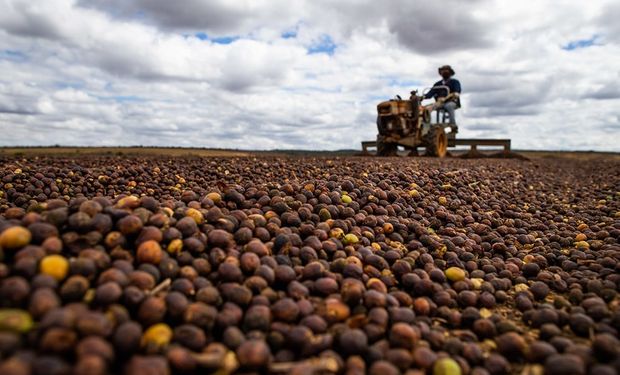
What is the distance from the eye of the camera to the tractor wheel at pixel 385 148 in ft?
65.6

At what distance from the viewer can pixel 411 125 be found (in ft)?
63.5

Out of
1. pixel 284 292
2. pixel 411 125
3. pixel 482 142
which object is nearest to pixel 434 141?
pixel 411 125

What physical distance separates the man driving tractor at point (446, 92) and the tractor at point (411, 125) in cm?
6

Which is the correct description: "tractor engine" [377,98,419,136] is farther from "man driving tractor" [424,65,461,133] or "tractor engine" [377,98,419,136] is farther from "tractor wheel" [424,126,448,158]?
"man driving tractor" [424,65,461,133]

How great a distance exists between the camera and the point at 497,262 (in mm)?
4367

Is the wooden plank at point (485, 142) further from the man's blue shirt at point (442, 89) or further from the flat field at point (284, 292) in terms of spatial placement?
the flat field at point (284, 292)

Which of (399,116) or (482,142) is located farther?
(482,142)

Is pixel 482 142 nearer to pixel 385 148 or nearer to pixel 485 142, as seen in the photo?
pixel 485 142

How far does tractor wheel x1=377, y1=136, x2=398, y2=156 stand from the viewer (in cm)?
2000

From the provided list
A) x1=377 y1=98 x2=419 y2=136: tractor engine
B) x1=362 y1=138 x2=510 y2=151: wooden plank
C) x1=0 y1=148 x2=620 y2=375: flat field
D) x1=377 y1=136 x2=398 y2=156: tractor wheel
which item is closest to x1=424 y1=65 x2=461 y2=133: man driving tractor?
x1=377 y1=98 x2=419 y2=136: tractor engine

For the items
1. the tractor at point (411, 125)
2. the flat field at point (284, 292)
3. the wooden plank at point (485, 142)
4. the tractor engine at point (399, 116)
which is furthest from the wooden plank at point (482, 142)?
the flat field at point (284, 292)

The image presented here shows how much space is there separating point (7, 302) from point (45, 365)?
514 mm

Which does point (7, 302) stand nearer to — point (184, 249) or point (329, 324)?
point (184, 249)

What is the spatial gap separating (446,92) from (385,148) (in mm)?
3884
